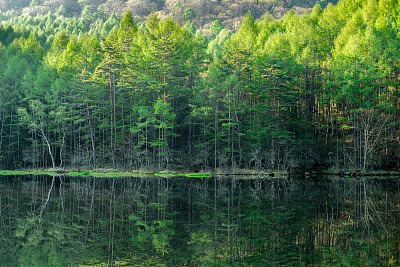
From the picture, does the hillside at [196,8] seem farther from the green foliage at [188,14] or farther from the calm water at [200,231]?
the calm water at [200,231]

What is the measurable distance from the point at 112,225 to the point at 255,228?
5.05m

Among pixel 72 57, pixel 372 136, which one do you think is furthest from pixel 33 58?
pixel 372 136

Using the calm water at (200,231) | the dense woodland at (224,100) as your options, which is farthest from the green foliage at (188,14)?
the calm water at (200,231)

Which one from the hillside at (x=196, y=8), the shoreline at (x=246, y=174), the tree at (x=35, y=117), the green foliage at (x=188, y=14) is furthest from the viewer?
the hillside at (x=196, y=8)

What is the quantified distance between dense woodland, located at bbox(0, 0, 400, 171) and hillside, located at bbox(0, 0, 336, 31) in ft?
182

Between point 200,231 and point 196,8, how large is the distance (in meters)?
106

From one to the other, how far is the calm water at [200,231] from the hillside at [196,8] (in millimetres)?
→ 85956

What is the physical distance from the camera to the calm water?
8703 mm

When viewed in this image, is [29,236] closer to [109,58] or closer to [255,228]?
[255,228]

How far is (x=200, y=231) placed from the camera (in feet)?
37.6

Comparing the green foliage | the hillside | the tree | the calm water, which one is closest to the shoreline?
the tree

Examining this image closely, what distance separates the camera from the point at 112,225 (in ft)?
41.2

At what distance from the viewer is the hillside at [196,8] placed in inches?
4087

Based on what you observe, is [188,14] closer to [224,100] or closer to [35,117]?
[35,117]
